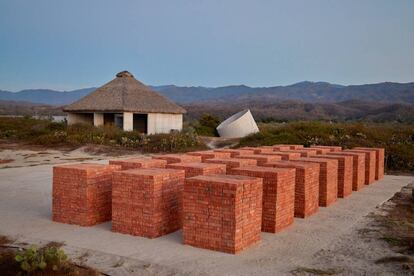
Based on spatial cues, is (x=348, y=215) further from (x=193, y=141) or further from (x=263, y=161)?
(x=193, y=141)

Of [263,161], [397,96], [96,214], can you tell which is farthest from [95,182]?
[397,96]

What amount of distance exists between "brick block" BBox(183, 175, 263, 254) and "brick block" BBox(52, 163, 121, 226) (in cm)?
214

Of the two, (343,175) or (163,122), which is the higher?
(163,122)

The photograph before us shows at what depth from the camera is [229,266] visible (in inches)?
234

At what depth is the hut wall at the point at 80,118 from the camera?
31.0m

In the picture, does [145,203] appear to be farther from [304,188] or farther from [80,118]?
[80,118]

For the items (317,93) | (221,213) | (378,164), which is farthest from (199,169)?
(317,93)

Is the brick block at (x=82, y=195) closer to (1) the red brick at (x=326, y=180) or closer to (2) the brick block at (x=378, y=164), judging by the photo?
(1) the red brick at (x=326, y=180)

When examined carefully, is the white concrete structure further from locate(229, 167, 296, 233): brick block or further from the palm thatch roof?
locate(229, 167, 296, 233): brick block

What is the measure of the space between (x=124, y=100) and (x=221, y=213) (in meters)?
23.8

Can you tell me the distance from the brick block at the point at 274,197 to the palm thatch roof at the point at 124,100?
832 inches

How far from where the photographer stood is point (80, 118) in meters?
31.5

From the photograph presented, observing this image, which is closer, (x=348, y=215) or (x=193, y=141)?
(x=348, y=215)

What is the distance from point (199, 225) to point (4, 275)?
2681 mm
